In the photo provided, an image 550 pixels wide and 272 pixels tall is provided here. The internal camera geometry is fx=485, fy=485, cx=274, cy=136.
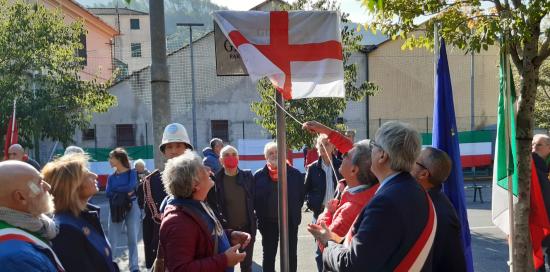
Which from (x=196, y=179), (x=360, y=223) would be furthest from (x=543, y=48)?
(x=196, y=179)

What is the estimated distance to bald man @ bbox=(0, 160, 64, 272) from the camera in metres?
1.94

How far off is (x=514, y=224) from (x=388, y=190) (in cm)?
289

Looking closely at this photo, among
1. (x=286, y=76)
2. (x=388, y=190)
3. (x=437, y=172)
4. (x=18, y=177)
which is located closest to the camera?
(x=18, y=177)

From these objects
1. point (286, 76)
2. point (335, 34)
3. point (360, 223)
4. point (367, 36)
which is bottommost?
point (360, 223)

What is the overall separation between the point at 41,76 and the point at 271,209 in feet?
36.8

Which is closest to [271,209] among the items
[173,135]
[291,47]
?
[173,135]

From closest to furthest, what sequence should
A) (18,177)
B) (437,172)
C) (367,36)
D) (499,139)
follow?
1. (18,177)
2. (437,172)
3. (499,139)
4. (367,36)

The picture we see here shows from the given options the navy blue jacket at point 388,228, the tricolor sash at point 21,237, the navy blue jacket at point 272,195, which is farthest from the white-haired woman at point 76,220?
the navy blue jacket at point 272,195

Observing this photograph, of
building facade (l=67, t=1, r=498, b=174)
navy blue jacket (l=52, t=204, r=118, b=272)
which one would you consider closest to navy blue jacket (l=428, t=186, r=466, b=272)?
navy blue jacket (l=52, t=204, r=118, b=272)

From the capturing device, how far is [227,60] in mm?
3646

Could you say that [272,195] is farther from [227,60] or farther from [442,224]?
[442,224]

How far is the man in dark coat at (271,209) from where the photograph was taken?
6141 millimetres

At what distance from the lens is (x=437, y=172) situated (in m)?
3.06

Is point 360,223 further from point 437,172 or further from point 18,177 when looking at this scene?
point 18,177
